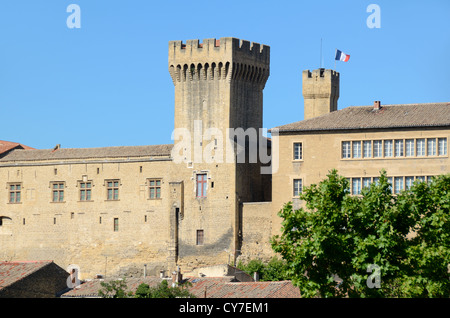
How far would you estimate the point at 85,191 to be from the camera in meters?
63.6

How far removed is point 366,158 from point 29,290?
747 inches

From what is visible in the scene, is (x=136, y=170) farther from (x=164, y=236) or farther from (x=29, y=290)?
(x=29, y=290)

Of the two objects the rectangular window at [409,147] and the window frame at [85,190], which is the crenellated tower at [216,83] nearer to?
the window frame at [85,190]

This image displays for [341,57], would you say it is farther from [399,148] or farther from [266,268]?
[266,268]

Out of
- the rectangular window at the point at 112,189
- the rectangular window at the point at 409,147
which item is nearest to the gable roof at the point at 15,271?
the rectangular window at the point at 112,189

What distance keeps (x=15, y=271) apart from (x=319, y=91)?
957 inches

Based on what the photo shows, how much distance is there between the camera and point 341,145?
184ft

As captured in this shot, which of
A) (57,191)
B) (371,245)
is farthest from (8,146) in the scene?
(371,245)

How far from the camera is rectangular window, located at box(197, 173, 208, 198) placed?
198 feet

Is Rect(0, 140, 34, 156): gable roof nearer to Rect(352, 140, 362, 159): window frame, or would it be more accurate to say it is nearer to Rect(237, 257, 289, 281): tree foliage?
Rect(237, 257, 289, 281): tree foliage

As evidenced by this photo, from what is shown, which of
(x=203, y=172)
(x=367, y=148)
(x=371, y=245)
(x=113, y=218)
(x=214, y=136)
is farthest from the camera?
(x=113, y=218)

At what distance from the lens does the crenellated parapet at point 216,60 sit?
200 ft

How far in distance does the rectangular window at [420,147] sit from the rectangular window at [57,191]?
73.6ft
